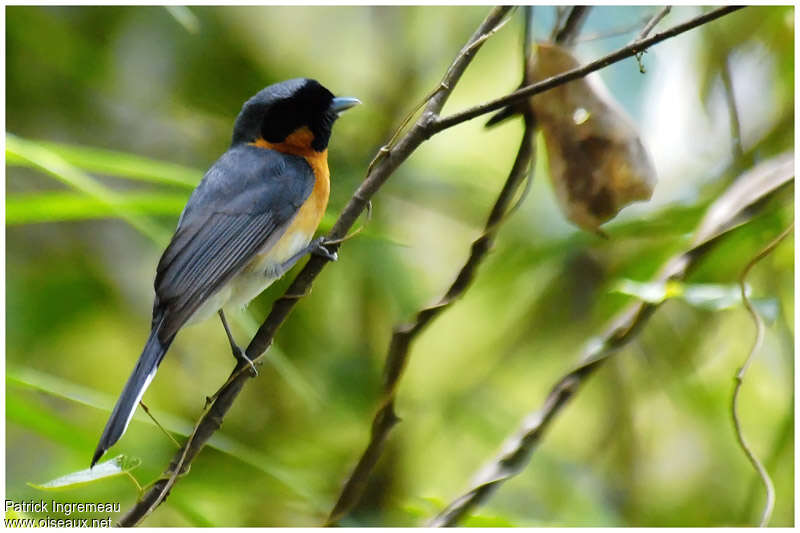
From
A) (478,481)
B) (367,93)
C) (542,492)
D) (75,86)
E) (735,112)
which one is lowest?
(542,492)

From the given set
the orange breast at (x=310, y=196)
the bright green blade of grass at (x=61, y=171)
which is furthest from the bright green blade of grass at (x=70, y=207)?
the orange breast at (x=310, y=196)

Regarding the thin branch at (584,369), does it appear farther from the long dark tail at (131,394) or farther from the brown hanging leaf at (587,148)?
the long dark tail at (131,394)

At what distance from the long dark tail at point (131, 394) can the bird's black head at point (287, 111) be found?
74 cm

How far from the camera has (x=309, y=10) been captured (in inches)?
136

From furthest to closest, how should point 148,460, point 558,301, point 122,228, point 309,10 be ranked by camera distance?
point 309,10
point 122,228
point 558,301
point 148,460

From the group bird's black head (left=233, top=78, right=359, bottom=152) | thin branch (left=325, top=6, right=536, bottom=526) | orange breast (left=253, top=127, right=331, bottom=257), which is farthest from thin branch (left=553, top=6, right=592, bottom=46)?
orange breast (left=253, top=127, right=331, bottom=257)

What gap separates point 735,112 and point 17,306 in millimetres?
2380

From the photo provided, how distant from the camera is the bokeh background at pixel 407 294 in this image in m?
2.65

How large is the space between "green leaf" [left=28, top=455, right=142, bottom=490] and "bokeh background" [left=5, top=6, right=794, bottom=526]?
109cm

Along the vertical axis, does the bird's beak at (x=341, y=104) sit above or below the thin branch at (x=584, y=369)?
above

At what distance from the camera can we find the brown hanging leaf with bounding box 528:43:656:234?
66.0 inches

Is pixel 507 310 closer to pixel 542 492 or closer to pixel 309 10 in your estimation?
pixel 542 492

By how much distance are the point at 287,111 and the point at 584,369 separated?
109 centimetres

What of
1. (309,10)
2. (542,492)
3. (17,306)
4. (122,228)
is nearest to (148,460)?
(17,306)
